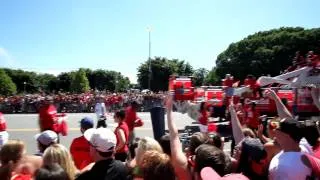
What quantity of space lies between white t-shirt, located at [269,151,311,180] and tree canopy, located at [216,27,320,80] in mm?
62453

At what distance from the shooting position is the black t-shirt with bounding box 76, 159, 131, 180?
399cm

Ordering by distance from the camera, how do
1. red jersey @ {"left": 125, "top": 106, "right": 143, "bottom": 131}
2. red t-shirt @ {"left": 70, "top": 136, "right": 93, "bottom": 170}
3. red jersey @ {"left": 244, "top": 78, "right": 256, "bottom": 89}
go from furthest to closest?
red jersey @ {"left": 244, "top": 78, "right": 256, "bottom": 89} < red jersey @ {"left": 125, "top": 106, "right": 143, "bottom": 131} < red t-shirt @ {"left": 70, "top": 136, "right": 93, "bottom": 170}

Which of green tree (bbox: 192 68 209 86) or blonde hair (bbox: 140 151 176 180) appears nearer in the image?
blonde hair (bbox: 140 151 176 180)

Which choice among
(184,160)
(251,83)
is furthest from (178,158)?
(251,83)

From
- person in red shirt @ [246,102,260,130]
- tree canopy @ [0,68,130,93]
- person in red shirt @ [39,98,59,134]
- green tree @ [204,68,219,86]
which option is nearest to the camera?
person in red shirt @ [39,98,59,134]

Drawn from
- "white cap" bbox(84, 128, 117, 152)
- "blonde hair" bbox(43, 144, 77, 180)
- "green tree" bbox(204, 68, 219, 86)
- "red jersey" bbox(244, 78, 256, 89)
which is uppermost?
"green tree" bbox(204, 68, 219, 86)

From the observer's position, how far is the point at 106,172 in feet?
13.2

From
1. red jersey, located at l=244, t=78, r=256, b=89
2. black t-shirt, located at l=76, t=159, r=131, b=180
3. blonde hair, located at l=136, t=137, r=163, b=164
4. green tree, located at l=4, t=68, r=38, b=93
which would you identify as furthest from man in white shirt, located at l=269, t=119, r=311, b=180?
green tree, located at l=4, t=68, r=38, b=93

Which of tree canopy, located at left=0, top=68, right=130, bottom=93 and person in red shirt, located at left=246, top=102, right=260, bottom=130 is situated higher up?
tree canopy, located at left=0, top=68, right=130, bottom=93

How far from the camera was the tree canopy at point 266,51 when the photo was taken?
2653 inches

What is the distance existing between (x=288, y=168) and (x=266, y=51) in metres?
68.4

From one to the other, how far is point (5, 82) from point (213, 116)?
84.4 m

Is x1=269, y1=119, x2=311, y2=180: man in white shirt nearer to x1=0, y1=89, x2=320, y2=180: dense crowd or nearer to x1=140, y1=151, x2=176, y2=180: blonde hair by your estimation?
x1=0, y1=89, x2=320, y2=180: dense crowd

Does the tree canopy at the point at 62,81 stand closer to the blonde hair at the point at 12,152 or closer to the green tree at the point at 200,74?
the green tree at the point at 200,74
